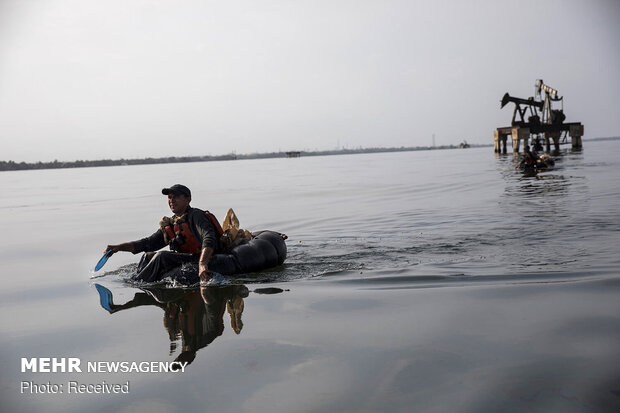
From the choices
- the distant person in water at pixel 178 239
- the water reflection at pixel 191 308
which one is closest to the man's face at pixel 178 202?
the distant person in water at pixel 178 239

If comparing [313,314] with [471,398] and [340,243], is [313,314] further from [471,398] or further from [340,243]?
[340,243]

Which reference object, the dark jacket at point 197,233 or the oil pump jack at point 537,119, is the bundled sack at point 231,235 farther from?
the oil pump jack at point 537,119

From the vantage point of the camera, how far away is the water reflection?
19.8ft

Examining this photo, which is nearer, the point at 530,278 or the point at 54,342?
the point at 54,342

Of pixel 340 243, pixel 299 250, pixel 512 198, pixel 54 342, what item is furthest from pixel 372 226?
pixel 54 342

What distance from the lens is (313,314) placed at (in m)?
6.79

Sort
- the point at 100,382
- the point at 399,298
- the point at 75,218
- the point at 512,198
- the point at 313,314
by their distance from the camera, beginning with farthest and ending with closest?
the point at 75,218, the point at 512,198, the point at 399,298, the point at 313,314, the point at 100,382

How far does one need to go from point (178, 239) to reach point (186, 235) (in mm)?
147

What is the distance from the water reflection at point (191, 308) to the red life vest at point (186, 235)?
30.9 inches

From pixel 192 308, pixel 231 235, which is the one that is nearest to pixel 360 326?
pixel 192 308

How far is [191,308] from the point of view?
740 cm

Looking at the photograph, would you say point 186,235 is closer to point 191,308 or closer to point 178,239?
point 178,239

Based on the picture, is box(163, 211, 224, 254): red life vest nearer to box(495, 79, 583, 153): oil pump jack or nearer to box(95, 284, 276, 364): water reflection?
box(95, 284, 276, 364): water reflection

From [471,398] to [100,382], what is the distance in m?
3.17
